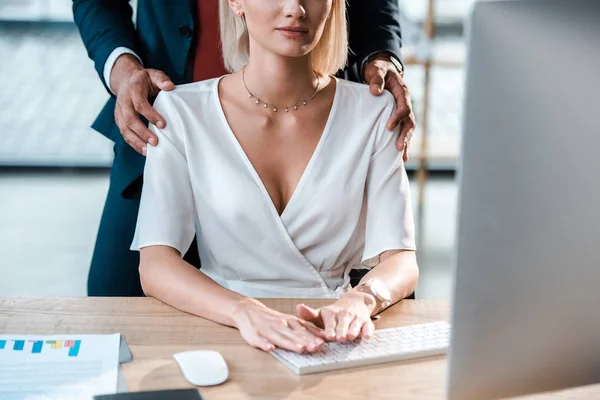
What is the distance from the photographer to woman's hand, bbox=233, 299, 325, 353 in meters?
1.49

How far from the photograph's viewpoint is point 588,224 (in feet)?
3.30

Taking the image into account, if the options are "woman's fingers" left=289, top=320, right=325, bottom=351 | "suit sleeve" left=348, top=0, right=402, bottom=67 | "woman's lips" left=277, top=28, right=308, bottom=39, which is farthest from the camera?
"suit sleeve" left=348, top=0, right=402, bottom=67

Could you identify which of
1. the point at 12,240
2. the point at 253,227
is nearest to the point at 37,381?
the point at 253,227

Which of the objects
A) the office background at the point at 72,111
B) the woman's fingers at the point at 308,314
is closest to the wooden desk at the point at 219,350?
the woman's fingers at the point at 308,314

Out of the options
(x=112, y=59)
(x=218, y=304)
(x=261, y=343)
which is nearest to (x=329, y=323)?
(x=261, y=343)

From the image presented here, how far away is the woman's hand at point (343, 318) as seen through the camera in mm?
1541

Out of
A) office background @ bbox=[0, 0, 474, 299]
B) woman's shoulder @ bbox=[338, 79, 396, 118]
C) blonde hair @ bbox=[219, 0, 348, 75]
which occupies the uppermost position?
blonde hair @ bbox=[219, 0, 348, 75]

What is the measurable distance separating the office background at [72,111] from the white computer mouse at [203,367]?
4.36m

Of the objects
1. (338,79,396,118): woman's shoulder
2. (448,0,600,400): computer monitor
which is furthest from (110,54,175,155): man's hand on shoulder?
(448,0,600,400): computer monitor

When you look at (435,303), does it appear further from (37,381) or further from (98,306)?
(37,381)

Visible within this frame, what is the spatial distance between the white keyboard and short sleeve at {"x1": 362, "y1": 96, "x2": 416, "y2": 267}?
0.42 metres

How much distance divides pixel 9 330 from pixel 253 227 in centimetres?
64

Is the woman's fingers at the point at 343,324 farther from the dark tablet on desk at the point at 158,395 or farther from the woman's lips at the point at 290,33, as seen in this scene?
the woman's lips at the point at 290,33

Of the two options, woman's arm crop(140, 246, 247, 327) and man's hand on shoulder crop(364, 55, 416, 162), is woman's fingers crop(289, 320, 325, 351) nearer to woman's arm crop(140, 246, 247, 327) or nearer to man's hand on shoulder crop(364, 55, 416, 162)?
woman's arm crop(140, 246, 247, 327)
